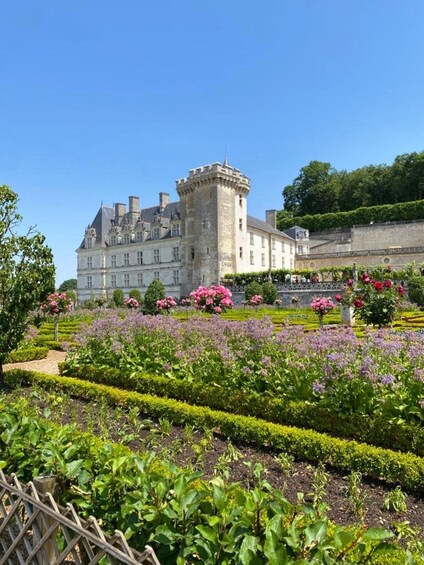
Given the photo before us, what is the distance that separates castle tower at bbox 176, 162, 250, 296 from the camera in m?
38.4

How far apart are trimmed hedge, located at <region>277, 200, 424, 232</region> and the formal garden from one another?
49563 mm

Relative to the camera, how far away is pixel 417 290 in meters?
27.4

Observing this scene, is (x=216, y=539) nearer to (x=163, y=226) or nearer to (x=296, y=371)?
(x=296, y=371)

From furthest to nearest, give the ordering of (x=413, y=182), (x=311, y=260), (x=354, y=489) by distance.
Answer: (x=413, y=182), (x=311, y=260), (x=354, y=489)

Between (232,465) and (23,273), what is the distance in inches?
238

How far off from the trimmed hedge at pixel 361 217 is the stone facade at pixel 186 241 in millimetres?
5625

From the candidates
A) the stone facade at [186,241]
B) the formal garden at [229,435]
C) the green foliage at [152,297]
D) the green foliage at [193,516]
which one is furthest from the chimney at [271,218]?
the green foliage at [193,516]

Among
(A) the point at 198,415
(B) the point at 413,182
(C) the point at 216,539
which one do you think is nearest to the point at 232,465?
(A) the point at 198,415

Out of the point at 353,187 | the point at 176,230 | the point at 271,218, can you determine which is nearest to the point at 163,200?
the point at 176,230

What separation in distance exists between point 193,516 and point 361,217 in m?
57.7

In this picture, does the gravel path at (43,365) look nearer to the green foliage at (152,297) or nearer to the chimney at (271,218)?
the green foliage at (152,297)

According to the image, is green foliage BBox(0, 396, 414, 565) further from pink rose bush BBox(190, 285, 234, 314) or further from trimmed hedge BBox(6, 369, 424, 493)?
pink rose bush BBox(190, 285, 234, 314)

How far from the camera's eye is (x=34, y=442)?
321 cm

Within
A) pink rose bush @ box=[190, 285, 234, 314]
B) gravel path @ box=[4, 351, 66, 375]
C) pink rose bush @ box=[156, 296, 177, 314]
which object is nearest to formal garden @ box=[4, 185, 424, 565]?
gravel path @ box=[4, 351, 66, 375]
